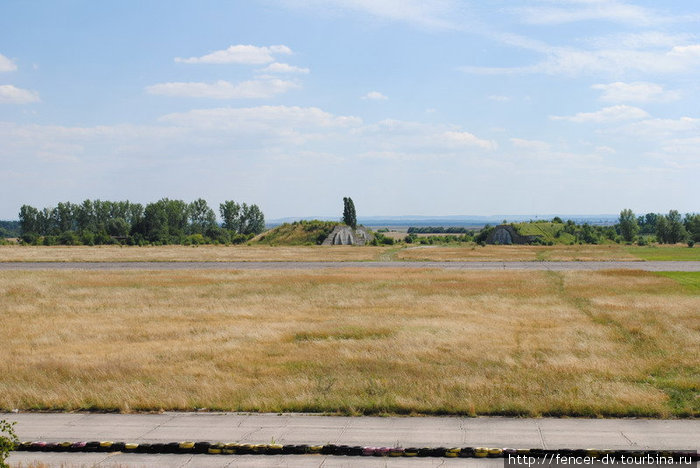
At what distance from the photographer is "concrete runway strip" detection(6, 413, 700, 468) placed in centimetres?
1228

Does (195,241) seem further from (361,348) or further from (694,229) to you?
(361,348)

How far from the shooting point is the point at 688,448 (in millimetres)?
12359

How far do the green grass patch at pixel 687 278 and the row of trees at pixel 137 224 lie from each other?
112 meters

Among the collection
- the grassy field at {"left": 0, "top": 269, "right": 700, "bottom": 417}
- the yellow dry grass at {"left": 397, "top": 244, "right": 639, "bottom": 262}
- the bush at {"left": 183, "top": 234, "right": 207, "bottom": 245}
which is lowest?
the grassy field at {"left": 0, "top": 269, "right": 700, "bottom": 417}

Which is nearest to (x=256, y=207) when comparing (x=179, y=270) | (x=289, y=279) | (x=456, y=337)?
(x=179, y=270)

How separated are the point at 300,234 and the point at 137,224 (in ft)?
167

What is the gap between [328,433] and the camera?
Answer: 13773 mm

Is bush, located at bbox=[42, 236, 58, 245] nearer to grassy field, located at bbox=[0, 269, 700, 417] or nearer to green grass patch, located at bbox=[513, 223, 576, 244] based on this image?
grassy field, located at bbox=[0, 269, 700, 417]

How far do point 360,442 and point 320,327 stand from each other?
16268mm

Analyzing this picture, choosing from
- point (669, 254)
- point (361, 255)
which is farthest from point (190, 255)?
point (669, 254)

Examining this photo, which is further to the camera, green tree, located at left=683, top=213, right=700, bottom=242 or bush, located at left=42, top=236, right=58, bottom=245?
bush, located at left=42, top=236, right=58, bottom=245

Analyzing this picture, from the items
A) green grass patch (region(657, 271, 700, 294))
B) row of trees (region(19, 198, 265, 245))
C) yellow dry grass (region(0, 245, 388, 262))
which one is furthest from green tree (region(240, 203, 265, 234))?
green grass patch (region(657, 271, 700, 294))

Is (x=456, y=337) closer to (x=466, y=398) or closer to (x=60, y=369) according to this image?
(x=466, y=398)

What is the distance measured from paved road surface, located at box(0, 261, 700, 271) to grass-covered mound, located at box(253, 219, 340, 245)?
5512cm
